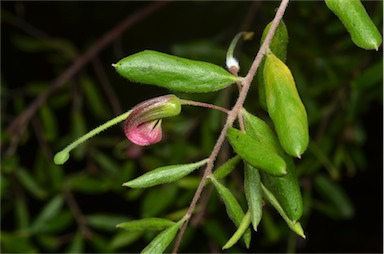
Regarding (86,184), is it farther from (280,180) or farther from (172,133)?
(280,180)

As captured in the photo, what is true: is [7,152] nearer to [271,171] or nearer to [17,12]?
[17,12]

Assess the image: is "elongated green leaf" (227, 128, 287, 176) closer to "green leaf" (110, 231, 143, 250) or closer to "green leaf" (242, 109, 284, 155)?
"green leaf" (242, 109, 284, 155)

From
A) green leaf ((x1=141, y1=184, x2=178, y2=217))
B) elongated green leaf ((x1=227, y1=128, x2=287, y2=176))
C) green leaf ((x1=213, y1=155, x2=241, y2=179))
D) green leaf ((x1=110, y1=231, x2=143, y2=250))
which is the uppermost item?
elongated green leaf ((x1=227, y1=128, x2=287, y2=176))

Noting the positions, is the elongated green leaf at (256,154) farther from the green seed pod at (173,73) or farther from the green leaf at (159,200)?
the green leaf at (159,200)

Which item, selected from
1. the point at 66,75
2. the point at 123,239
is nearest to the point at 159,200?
the point at 123,239

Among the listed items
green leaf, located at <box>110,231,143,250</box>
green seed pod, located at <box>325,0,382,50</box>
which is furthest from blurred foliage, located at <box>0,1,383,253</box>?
green seed pod, located at <box>325,0,382,50</box>

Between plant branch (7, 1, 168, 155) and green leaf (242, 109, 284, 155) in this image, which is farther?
plant branch (7, 1, 168, 155)

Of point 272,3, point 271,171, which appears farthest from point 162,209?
point 271,171

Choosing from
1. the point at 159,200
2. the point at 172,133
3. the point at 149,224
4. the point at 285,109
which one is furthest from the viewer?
the point at 172,133
